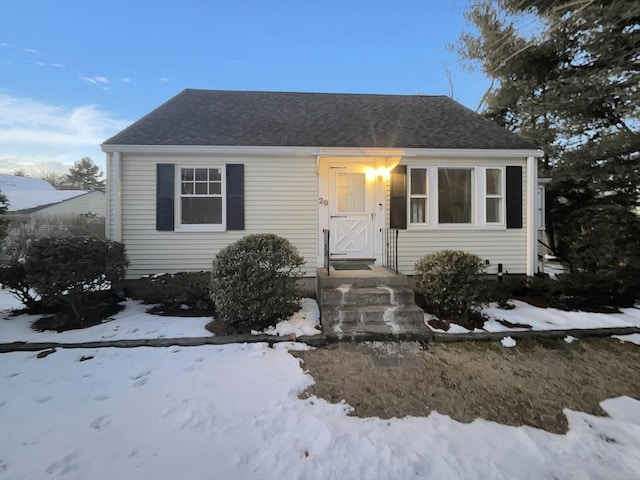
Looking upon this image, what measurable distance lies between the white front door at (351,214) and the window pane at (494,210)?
2.65 metres

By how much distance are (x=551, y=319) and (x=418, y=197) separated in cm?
330

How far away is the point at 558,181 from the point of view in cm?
888

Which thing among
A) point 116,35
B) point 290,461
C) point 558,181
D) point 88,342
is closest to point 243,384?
point 290,461

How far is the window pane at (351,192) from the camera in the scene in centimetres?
704

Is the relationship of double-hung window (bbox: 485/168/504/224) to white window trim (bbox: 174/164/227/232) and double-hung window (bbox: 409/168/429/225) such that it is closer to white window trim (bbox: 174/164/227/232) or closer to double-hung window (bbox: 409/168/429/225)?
double-hung window (bbox: 409/168/429/225)

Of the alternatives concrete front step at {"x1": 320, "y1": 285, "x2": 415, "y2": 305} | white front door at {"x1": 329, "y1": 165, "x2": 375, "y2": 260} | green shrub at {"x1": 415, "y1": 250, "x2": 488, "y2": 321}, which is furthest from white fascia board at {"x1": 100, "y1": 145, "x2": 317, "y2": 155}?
green shrub at {"x1": 415, "y1": 250, "x2": 488, "y2": 321}

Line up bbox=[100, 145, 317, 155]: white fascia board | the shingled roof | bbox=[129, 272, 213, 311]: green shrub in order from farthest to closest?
the shingled roof
bbox=[100, 145, 317, 155]: white fascia board
bbox=[129, 272, 213, 311]: green shrub

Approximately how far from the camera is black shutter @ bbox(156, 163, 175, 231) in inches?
256

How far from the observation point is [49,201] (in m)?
18.7

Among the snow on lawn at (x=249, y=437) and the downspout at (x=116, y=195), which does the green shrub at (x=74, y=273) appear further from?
the snow on lawn at (x=249, y=437)

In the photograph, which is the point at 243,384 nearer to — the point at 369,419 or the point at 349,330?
the point at 369,419

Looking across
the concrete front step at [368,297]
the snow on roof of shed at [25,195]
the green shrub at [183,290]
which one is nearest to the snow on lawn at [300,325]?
the concrete front step at [368,297]

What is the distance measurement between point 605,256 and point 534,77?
6375 millimetres

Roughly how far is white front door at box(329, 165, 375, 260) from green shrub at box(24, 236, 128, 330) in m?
4.19
